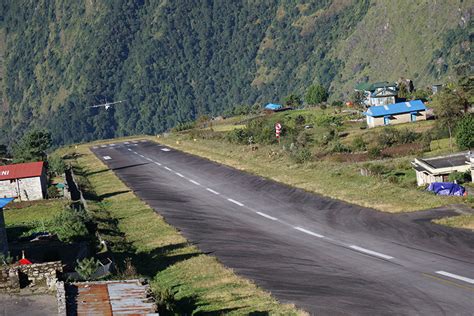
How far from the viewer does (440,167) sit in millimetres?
54031

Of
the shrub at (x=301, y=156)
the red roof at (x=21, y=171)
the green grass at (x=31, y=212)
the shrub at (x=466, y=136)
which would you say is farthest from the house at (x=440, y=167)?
the red roof at (x=21, y=171)

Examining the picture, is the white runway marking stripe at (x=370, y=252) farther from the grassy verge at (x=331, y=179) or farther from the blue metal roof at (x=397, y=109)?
the blue metal roof at (x=397, y=109)

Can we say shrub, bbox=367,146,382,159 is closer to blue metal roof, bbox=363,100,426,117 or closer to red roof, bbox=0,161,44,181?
red roof, bbox=0,161,44,181

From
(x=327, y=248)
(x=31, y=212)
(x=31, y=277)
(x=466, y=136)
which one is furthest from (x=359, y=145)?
(x=31, y=277)

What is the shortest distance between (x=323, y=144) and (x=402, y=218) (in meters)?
49.9

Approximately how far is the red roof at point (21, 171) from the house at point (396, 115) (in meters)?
49.8

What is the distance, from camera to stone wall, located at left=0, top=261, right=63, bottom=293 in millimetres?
25953

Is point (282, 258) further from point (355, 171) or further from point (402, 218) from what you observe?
point (355, 171)

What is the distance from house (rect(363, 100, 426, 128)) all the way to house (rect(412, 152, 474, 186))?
5012 cm

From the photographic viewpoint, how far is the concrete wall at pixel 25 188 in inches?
2709

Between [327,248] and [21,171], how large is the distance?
42585 millimetres

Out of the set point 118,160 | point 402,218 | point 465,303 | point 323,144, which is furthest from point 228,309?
point 118,160

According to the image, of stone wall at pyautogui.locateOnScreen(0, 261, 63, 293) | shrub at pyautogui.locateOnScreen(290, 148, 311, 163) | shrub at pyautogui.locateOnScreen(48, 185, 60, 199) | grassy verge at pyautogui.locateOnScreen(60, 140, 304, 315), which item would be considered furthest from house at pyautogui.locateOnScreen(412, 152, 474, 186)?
stone wall at pyautogui.locateOnScreen(0, 261, 63, 293)

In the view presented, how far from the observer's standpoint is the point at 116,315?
826 inches
